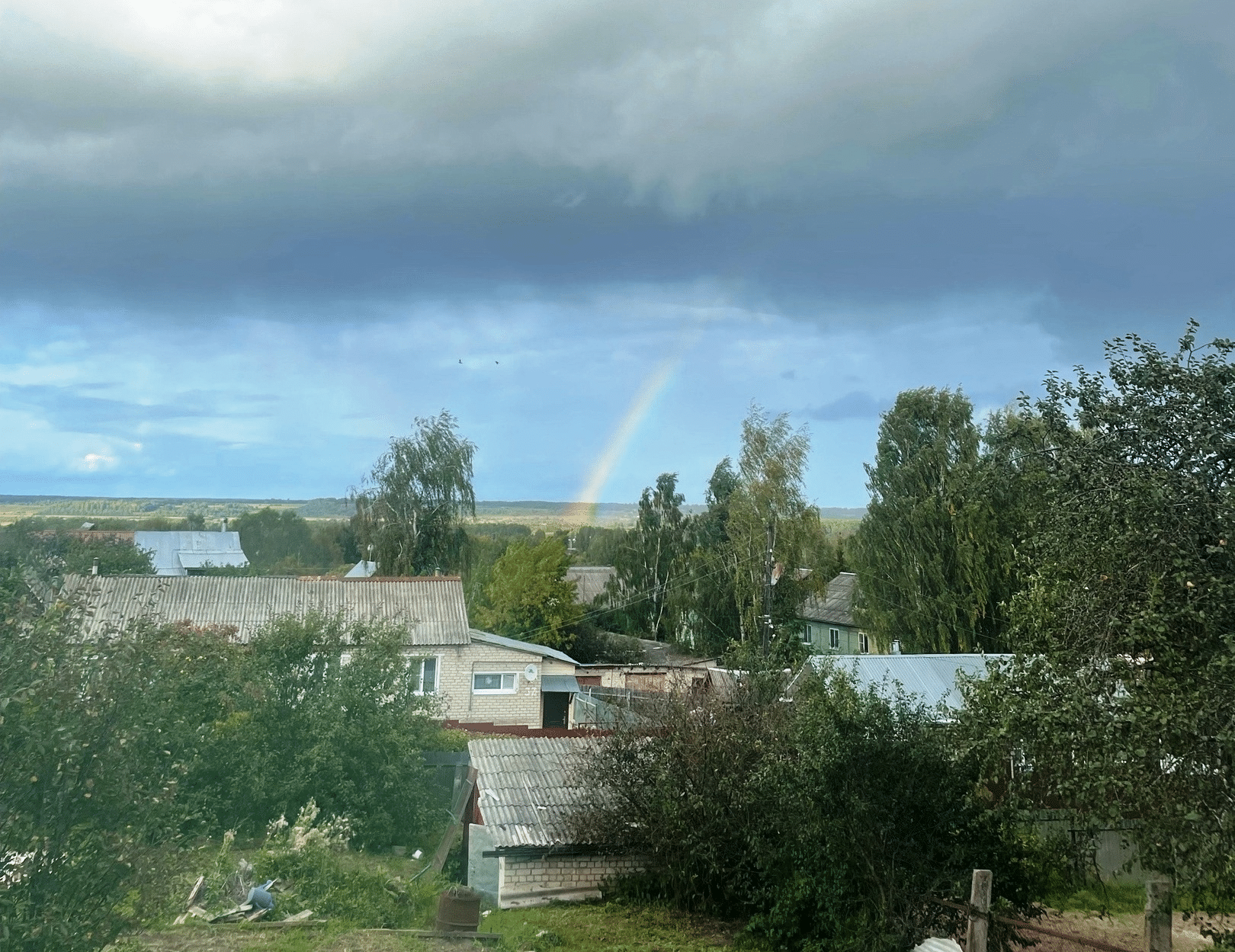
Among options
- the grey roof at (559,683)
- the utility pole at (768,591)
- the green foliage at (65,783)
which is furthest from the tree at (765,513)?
the green foliage at (65,783)

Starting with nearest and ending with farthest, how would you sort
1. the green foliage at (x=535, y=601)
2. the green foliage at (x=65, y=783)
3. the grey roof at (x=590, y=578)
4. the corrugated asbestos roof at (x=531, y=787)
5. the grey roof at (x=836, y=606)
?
the green foliage at (x=65, y=783)
the corrugated asbestos roof at (x=531, y=787)
the green foliage at (x=535, y=601)
the grey roof at (x=836, y=606)
the grey roof at (x=590, y=578)

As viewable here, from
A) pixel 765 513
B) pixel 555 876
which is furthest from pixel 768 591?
pixel 555 876

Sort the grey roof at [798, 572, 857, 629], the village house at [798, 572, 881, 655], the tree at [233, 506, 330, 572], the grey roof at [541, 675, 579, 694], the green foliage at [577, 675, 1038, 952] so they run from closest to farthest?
the green foliage at [577, 675, 1038, 952]
the grey roof at [541, 675, 579, 694]
the village house at [798, 572, 881, 655]
the grey roof at [798, 572, 857, 629]
the tree at [233, 506, 330, 572]

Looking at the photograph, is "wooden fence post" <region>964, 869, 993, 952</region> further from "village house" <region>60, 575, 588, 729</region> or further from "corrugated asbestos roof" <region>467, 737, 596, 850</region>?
"village house" <region>60, 575, 588, 729</region>

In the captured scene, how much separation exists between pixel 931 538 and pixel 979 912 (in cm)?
2353

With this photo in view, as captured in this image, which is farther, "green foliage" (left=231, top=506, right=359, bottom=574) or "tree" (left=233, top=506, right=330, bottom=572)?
"tree" (left=233, top=506, right=330, bottom=572)

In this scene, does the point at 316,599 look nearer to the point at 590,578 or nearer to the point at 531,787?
the point at 531,787

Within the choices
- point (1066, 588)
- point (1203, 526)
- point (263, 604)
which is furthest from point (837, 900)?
point (263, 604)

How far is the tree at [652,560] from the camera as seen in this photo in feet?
140

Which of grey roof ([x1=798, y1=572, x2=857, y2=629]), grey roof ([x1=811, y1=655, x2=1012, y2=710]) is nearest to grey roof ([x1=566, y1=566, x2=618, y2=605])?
grey roof ([x1=798, y1=572, x2=857, y2=629])

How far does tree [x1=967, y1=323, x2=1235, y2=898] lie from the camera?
616 cm

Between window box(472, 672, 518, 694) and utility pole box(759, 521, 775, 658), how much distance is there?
7.89 metres

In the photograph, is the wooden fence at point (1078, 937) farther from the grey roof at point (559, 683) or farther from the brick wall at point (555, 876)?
the grey roof at point (559, 683)

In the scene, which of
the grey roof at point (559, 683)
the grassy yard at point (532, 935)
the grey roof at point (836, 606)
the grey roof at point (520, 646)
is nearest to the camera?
the grassy yard at point (532, 935)
